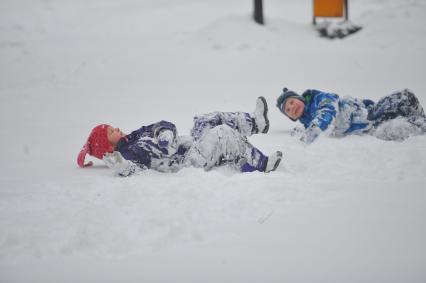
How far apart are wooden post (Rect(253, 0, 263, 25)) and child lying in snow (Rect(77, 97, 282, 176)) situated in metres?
7.25

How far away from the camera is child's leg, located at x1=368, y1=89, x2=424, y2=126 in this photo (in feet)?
14.8

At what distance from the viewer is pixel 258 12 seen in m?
10.4

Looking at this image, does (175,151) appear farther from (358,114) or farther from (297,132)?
(358,114)

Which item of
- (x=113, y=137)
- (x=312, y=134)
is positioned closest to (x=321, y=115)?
(x=312, y=134)

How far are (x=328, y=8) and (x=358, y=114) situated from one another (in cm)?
701

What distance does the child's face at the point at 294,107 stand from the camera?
4617mm

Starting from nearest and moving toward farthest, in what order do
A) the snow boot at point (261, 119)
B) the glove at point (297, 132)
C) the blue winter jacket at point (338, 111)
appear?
the snow boot at point (261, 119), the blue winter jacket at point (338, 111), the glove at point (297, 132)

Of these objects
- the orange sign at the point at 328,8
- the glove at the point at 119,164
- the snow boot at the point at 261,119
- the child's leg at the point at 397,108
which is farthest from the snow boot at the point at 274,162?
the orange sign at the point at 328,8

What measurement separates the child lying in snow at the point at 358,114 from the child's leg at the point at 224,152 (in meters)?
0.99

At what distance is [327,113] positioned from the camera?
427 centimetres

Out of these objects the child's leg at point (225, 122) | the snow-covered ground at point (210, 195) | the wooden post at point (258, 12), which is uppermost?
the wooden post at point (258, 12)

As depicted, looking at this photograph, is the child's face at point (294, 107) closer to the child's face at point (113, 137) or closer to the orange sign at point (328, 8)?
the child's face at point (113, 137)

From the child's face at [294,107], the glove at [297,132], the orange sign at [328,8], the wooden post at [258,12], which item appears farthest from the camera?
the orange sign at [328,8]

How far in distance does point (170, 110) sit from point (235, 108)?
1005 millimetres
